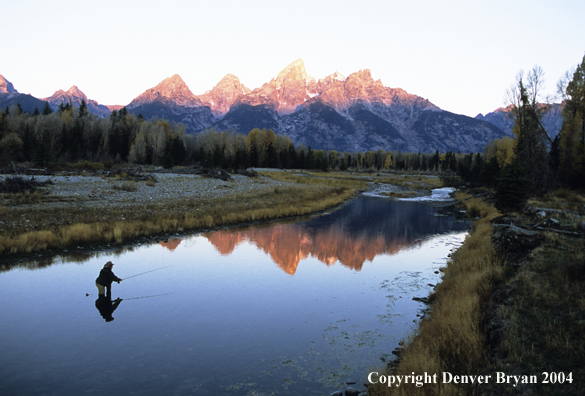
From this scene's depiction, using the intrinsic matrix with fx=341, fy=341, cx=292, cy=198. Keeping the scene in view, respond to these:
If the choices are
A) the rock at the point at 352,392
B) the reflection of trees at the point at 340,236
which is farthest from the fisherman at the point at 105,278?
the rock at the point at 352,392

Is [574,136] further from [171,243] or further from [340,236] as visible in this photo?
[171,243]

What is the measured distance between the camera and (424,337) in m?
8.53

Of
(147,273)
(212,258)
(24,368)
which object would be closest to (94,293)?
(147,273)

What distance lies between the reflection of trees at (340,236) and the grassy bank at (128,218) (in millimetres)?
2495

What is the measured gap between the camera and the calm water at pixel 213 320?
7762 millimetres

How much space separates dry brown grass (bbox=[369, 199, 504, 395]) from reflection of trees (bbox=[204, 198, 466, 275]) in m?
6.93

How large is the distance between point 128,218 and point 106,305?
12.6 meters

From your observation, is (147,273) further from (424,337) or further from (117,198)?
(117,198)

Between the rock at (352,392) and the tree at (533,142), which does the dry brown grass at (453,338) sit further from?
the tree at (533,142)

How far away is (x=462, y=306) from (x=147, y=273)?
41.8 feet

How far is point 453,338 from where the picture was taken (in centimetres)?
777

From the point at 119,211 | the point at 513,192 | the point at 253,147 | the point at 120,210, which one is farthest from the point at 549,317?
the point at 253,147

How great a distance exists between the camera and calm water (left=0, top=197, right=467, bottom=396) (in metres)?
7.76

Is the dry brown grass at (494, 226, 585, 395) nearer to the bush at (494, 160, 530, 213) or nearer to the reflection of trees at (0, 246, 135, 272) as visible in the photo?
the bush at (494, 160, 530, 213)
